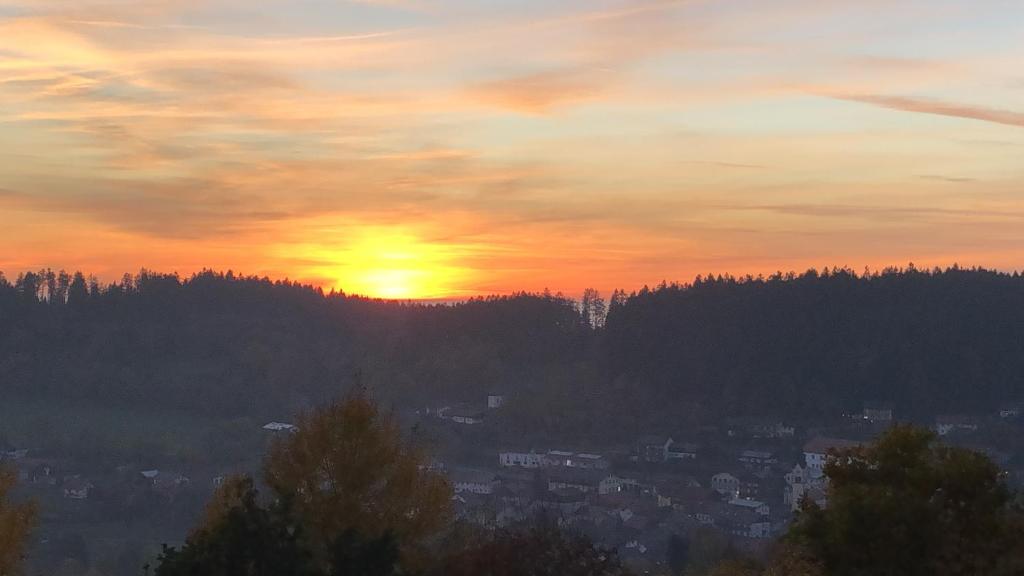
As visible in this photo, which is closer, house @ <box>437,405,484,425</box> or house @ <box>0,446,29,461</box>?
house @ <box>0,446,29,461</box>

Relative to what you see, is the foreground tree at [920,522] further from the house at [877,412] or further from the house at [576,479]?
the house at [877,412]

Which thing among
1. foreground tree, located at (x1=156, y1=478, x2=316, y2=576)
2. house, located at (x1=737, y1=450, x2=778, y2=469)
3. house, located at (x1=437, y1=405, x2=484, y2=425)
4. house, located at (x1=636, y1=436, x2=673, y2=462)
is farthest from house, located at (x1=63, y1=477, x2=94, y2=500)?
foreground tree, located at (x1=156, y1=478, x2=316, y2=576)

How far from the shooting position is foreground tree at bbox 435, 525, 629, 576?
14.3 m

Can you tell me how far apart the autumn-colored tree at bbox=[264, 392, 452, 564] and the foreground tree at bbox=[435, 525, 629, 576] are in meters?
2.15

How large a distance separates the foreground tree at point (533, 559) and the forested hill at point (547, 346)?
74456 millimetres

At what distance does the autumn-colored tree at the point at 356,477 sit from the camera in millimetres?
16891

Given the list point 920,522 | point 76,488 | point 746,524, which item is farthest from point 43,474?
point 920,522

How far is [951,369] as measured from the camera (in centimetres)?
8719

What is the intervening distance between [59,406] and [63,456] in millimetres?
18931

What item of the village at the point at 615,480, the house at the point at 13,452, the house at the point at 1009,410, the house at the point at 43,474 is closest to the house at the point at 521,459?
the village at the point at 615,480

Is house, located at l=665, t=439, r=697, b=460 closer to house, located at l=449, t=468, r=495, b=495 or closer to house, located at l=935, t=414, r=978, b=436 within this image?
house, located at l=449, t=468, r=495, b=495

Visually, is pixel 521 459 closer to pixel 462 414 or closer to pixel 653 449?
pixel 653 449

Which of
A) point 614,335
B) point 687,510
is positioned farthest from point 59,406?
point 687,510

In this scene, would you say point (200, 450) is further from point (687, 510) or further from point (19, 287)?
point (19, 287)
